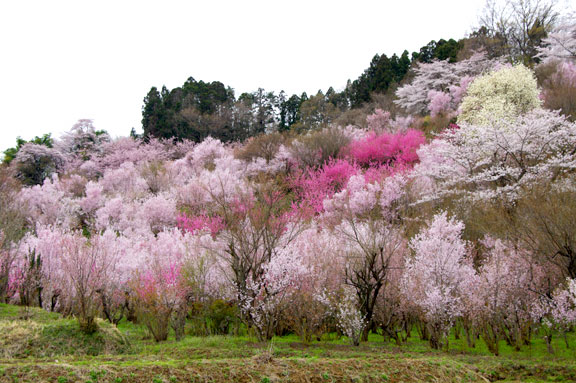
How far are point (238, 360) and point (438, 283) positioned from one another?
665 centimetres

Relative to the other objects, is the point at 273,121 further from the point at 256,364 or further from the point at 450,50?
the point at 256,364

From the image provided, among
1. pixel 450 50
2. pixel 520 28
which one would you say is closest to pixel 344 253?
pixel 520 28

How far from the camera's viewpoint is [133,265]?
1525 centimetres

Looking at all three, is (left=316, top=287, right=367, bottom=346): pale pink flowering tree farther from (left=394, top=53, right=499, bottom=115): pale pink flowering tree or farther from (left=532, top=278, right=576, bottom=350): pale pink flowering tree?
(left=394, top=53, right=499, bottom=115): pale pink flowering tree

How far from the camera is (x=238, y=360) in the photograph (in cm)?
688

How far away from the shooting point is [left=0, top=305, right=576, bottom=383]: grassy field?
5.59 metres

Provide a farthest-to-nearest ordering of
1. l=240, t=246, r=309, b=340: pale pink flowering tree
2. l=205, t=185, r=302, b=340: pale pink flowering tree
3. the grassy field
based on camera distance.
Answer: l=205, t=185, r=302, b=340: pale pink flowering tree < l=240, t=246, r=309, b=340: pale pink flowering tree < the grassy field

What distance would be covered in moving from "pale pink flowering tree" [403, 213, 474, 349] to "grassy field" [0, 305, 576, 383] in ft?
2.52

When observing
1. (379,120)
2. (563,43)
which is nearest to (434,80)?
(379,120)

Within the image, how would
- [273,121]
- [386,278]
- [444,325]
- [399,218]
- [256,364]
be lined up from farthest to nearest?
1. [273,121]
2. [399,218]
3. [386,278]
4. [444,325]
5. [256,364]

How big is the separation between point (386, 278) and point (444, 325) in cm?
194

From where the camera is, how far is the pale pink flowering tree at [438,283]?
1074 cm

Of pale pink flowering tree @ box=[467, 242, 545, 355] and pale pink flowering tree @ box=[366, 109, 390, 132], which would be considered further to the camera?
pale pink flowering tree @ box=[366, 109, 390, 132]

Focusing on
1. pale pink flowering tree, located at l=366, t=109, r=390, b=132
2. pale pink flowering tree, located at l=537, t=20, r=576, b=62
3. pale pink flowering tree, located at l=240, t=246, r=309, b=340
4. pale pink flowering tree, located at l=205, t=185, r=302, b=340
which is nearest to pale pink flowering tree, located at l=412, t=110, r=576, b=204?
pale pink flowering tree, located at l=205, t=185, r=302, b=340
